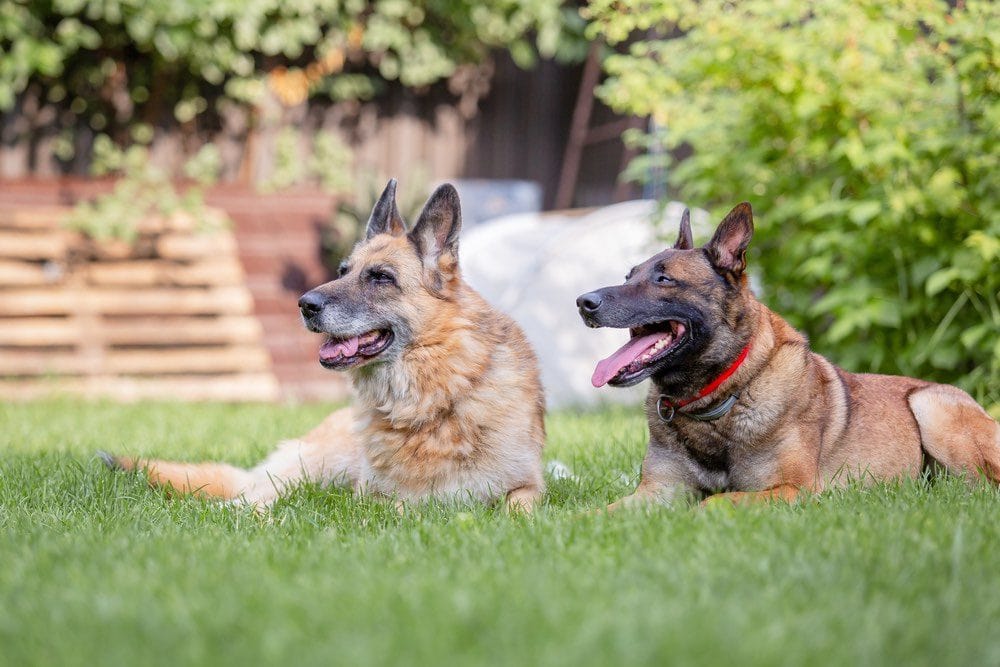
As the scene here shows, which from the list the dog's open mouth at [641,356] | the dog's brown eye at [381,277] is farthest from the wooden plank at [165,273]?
the dog's open mouth at [641,356]

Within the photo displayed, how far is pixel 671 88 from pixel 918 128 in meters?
1.61

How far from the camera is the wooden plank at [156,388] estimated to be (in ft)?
30.8

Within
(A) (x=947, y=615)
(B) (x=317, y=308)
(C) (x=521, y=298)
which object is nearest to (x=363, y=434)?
(B) (x=317, y=308)

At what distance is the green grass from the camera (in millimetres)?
2193

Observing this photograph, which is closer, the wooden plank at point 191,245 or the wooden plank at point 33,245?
the wooden plank at point 33,245

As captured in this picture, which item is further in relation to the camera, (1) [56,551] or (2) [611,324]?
(2) [611,324]

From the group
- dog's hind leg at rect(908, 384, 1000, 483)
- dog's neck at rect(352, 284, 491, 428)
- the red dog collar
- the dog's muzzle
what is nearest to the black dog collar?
the red dog collar

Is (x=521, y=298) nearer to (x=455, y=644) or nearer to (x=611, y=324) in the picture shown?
(x=611, y=324)

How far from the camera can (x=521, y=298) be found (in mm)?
8602

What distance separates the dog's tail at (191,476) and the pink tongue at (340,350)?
704 mm

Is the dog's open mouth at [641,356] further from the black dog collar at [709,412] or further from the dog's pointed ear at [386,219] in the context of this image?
the dog's pointed ear at [386,219]

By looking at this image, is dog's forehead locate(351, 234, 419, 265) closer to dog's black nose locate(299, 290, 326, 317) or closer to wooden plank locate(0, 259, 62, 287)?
dog's black nose locate(299, 290, 326, 317)

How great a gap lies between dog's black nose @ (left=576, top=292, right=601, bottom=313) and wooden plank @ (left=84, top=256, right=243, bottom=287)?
22.7 ft

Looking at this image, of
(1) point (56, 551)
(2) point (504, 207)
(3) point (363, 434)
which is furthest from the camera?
(2) point (504, 207)
